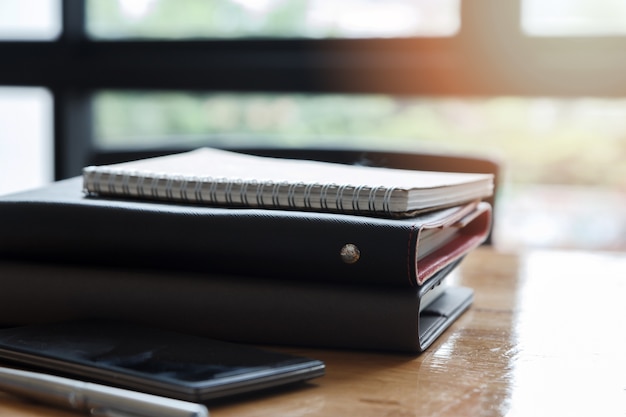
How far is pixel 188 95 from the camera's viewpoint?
2.57 meters

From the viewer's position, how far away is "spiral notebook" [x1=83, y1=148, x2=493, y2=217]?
0.60 metres

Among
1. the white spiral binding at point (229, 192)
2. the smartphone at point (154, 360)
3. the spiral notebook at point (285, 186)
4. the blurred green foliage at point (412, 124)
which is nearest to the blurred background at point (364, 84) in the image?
the blurred green foliage at point (412, 124)

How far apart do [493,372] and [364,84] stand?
1.87 m

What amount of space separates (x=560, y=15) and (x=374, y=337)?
1831mm

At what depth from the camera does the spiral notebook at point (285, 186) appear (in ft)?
1.98

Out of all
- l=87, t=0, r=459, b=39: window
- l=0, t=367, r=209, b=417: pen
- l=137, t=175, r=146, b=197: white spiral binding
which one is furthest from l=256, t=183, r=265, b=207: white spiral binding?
l=87, t=0, r=459, b=39: window

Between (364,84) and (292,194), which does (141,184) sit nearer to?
(292,194)

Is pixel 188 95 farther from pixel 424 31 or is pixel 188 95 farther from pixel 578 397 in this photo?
pixel 578 397

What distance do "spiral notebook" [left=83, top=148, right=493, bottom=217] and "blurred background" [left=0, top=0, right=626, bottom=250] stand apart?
1.29 meters

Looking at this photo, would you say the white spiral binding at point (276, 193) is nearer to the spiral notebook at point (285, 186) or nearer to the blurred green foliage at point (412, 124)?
the spiral notebook at point (285, 186)

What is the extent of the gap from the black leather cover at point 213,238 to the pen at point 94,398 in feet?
0.56

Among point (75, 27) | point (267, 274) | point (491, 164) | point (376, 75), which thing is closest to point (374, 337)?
point (267, 274)

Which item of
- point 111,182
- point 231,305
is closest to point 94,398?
point 231,305

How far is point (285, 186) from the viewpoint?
2.06ft
